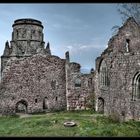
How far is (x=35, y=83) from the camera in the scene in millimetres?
27438

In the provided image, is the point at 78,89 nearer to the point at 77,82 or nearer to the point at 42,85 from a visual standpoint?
the point at 77,82

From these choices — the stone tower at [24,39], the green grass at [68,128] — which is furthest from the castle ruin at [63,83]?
the stone tower at [24,39]

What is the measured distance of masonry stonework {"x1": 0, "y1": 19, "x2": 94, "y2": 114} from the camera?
87.4ft

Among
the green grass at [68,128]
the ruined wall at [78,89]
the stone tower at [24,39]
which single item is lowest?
the green grass at [68,128]

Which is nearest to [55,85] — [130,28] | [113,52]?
[113,52]

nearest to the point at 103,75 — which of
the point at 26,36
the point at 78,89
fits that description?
the point at 78,89

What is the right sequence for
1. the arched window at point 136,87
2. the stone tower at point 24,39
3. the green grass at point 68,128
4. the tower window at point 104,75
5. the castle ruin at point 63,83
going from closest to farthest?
the green grass at point 68,128 < the arched window at point 136,87 < the castle ruin at point 63,83 < the tower window at point 104,75 < the stone tower at point 24,39

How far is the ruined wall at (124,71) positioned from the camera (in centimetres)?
2027

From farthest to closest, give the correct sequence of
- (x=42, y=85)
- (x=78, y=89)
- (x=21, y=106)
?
1. (x=78, y=89)
2. (x=42, y=85)
3. (x=21, y=106)

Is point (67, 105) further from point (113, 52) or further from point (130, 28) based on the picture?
point (130, 28)

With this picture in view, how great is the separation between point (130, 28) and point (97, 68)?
6.98 metres

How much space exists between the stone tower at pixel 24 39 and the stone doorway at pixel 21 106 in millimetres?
15155

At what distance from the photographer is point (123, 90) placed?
21.3 metres

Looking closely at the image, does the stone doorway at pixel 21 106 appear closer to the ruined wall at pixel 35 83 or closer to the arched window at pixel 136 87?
the ruined wall at pixel 35 83
